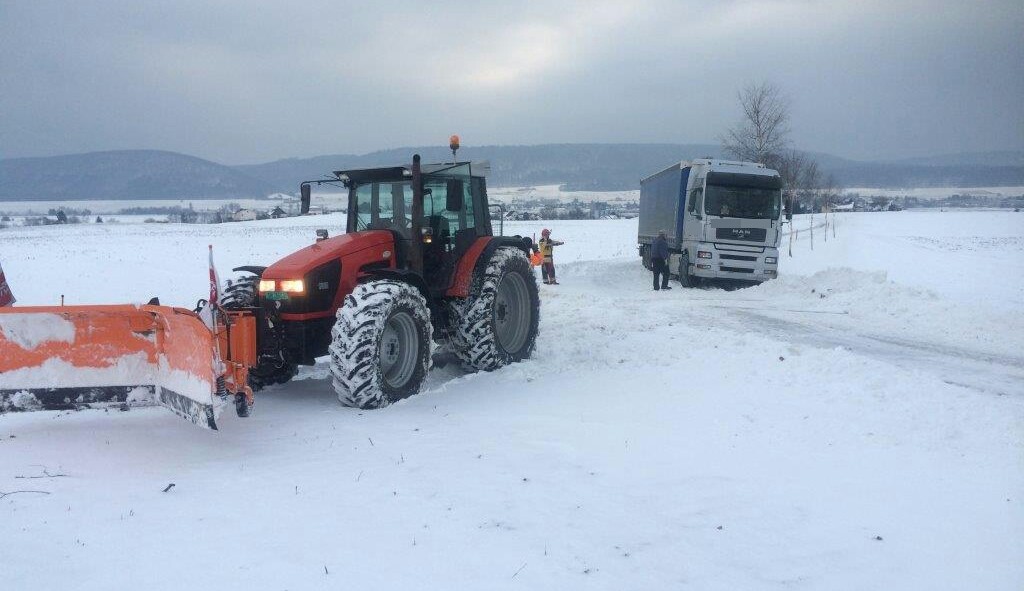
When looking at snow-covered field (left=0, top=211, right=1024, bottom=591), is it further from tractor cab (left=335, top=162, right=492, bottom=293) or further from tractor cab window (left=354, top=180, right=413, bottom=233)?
tractor cab window (left=354, top=180, right=413, bottom=233)

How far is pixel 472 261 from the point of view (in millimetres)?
8359

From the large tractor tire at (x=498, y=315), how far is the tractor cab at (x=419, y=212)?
1.18 ft

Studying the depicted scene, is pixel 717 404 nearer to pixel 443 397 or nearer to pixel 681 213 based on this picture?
pixel 443 397

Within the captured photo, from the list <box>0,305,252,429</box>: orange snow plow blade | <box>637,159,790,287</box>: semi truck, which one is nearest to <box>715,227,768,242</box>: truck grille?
<box>637,159,790,287</box>: semi truck

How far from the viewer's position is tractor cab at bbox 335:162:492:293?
7.79 m

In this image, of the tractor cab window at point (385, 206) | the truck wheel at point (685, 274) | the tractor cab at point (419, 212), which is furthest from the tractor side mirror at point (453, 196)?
the truck wheel at point (685, 274)

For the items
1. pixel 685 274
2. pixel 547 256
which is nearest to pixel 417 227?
pixel 547 256

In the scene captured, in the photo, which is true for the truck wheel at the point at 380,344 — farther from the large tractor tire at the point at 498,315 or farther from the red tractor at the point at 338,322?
the large tractor tire at the point at 498,315

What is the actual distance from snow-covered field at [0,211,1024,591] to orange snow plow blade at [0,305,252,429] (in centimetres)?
32

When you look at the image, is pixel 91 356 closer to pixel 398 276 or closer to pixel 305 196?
pixel 398 276

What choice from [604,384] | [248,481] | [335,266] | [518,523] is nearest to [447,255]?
[335,266]

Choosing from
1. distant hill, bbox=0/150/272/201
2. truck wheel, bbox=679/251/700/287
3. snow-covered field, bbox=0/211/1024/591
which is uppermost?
distant hill, bbox=0/150/272/201

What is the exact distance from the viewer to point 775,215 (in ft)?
59.2

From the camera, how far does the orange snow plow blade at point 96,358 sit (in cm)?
587
